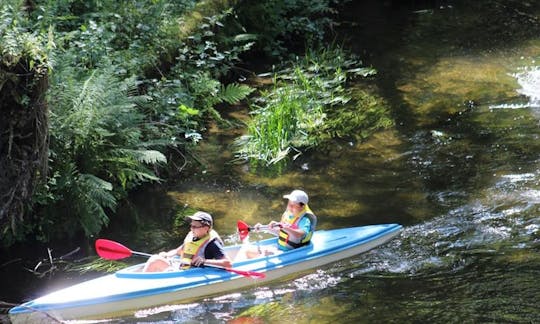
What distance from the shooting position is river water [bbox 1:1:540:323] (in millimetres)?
6742

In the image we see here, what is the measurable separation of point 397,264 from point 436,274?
49cm

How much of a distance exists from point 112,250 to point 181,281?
0.76m

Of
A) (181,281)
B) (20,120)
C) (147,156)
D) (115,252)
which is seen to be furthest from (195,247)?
(20,120)

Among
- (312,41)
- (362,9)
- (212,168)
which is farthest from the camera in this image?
(362,9)

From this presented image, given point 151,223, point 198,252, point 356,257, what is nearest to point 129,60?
point 151,223

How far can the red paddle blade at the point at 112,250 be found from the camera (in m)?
7.06

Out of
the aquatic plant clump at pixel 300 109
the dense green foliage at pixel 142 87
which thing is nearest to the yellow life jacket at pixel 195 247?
the dense green foliage at pixel 142 87

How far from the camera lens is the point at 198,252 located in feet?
23.9

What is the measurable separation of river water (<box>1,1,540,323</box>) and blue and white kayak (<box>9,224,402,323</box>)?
0.37 feet

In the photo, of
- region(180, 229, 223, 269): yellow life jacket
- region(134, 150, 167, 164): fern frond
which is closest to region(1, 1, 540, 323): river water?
region(180, 229, 223, 269): yellow life jacket

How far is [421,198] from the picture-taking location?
863 cm

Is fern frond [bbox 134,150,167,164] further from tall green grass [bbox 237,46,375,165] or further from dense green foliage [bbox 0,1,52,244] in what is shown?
tall green grass [bbox 237,46,375,165]

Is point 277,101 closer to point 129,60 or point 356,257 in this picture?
point 129,60

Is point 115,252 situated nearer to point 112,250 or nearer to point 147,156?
point 112,250
